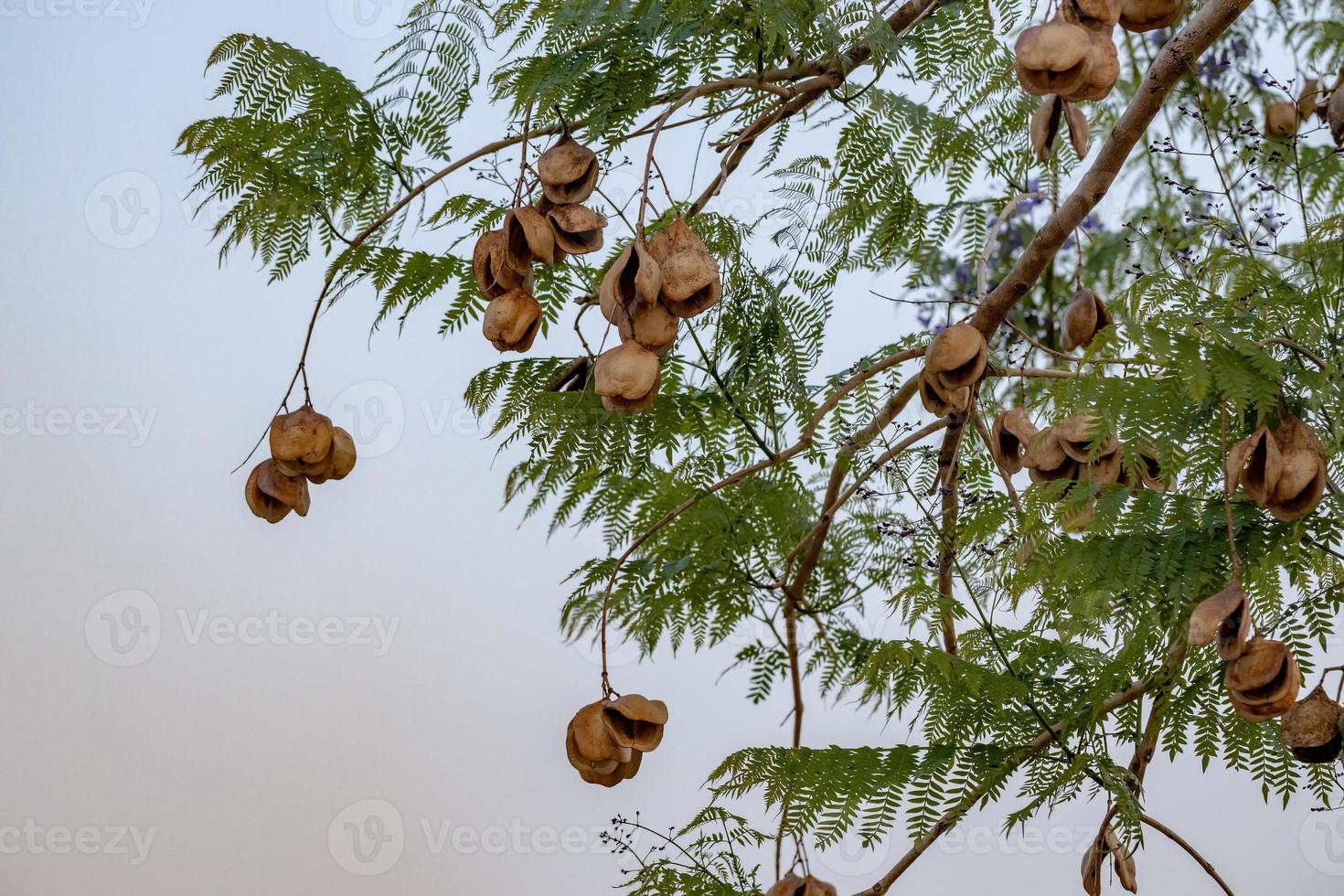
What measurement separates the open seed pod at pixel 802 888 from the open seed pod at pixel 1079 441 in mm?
495

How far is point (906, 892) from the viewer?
113 inches

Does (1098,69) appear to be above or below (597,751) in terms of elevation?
above

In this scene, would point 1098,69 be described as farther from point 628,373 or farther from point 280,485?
point 280,485

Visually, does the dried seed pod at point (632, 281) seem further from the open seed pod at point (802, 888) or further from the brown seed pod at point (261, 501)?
the open seed pod at point (802, 888)

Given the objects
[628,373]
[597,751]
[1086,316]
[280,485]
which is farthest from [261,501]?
[1086,316]

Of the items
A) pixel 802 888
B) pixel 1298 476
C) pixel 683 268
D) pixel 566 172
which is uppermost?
pixel 566 172

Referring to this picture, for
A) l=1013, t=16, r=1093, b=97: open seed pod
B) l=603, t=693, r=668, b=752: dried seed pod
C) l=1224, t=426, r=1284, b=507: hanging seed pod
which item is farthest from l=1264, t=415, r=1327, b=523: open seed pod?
l=603, t=693, r=668, b=752: dried seed pod

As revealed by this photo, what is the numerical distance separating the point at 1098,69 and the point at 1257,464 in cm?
24

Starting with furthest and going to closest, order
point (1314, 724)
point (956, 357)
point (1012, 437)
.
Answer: point (1012, 437) < point (956, 357) < point (1314, 724)

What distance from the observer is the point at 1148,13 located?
0.74 meters

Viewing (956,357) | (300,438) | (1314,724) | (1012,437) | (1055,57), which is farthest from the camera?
(1012,437)

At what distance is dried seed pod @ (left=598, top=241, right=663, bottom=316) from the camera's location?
0.74 meters

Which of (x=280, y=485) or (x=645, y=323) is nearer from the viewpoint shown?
(x=645, y=323)

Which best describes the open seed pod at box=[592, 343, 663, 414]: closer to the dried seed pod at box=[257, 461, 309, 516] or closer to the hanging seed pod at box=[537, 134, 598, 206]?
the hanging seed pod at box=[537, 134, 598, 206]
